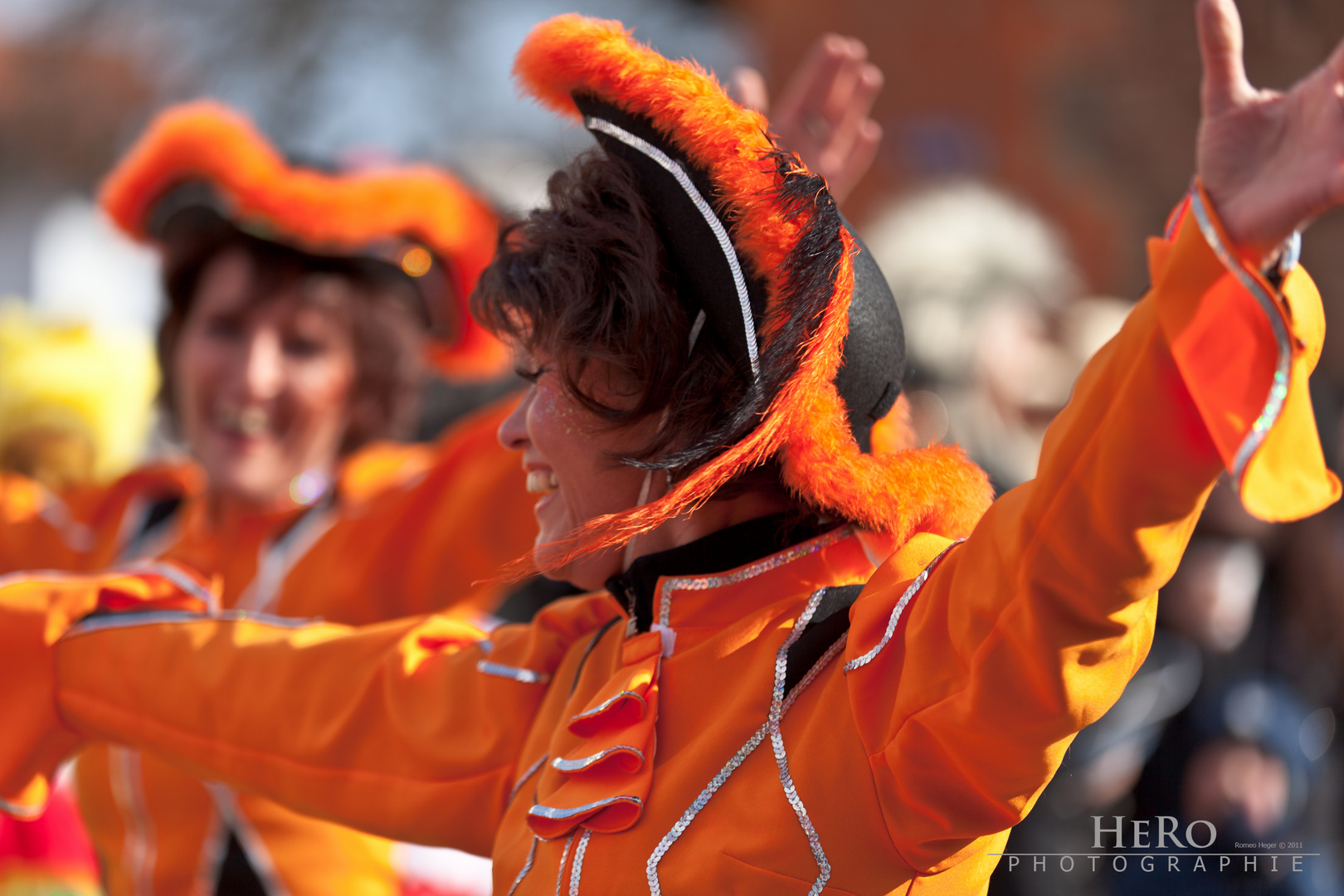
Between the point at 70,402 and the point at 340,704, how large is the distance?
2.47 m

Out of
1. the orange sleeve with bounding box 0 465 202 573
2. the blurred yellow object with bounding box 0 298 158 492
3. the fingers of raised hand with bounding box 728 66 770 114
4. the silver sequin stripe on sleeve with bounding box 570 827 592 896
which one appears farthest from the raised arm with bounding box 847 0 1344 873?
the blurred yellow object with bounding box 0 298 158 492

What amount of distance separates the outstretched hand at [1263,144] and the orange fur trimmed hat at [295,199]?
5.69 ft

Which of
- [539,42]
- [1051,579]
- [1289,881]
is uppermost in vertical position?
[539,42]

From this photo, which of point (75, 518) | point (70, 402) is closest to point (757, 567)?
point (75, 518)

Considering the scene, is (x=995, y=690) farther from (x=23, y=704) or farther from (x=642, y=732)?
(x=23, y=704)

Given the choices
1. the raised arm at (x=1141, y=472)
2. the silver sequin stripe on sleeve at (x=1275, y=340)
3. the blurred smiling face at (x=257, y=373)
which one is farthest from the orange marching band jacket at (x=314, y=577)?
the silver sequin stripe on sleeve at (x=1275, y=340)

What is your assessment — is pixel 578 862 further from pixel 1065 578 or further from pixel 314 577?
pixel 314 577

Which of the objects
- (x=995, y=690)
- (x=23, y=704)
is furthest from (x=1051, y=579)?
(x=23, y=704)

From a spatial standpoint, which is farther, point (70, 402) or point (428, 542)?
point (70, 402)

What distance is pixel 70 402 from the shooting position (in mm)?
3713

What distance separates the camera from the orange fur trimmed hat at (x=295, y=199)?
8.00 feet

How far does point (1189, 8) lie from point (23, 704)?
643 cm

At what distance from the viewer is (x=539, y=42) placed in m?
1.47

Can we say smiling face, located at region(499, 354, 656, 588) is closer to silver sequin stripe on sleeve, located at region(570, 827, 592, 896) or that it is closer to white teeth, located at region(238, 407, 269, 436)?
silver sequin stripe on sleeve, located at region(570, 827, 592, 896)
